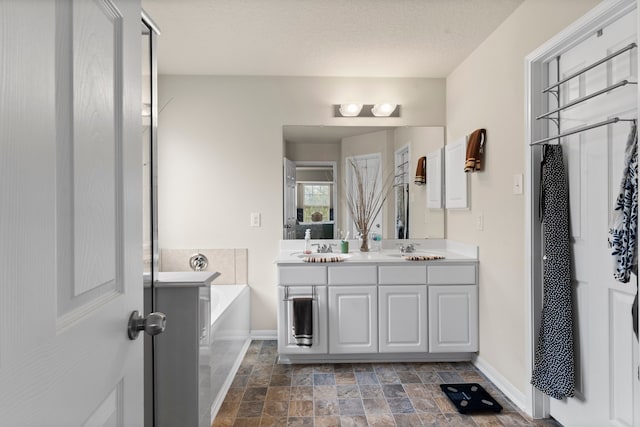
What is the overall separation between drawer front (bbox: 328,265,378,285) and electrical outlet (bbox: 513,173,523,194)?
111 centimetres

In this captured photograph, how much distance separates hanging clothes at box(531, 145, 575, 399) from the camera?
6.03 feet

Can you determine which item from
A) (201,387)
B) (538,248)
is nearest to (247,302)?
(201,387)

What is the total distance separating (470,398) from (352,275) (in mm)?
1070

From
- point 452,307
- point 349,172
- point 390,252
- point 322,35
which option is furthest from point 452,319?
point 322,35

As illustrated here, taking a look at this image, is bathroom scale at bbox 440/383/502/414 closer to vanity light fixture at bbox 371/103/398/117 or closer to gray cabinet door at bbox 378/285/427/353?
gray cabinet door at bbox 378/285/427/353

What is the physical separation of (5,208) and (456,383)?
8.83 ft

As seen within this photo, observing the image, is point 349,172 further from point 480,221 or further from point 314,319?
point 314,319

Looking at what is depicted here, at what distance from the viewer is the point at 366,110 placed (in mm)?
3316

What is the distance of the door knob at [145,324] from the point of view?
81 centimetres

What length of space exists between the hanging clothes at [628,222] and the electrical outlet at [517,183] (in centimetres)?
69

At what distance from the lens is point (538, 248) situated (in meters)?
2.05

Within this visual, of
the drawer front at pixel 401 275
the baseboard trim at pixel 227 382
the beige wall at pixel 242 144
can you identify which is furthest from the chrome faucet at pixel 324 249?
the baseboard trim at pixel 227 382

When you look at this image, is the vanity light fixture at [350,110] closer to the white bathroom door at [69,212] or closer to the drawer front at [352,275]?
the drawer front at [352,275]

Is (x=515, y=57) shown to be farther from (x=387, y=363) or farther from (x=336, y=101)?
(x=387, y=363)
